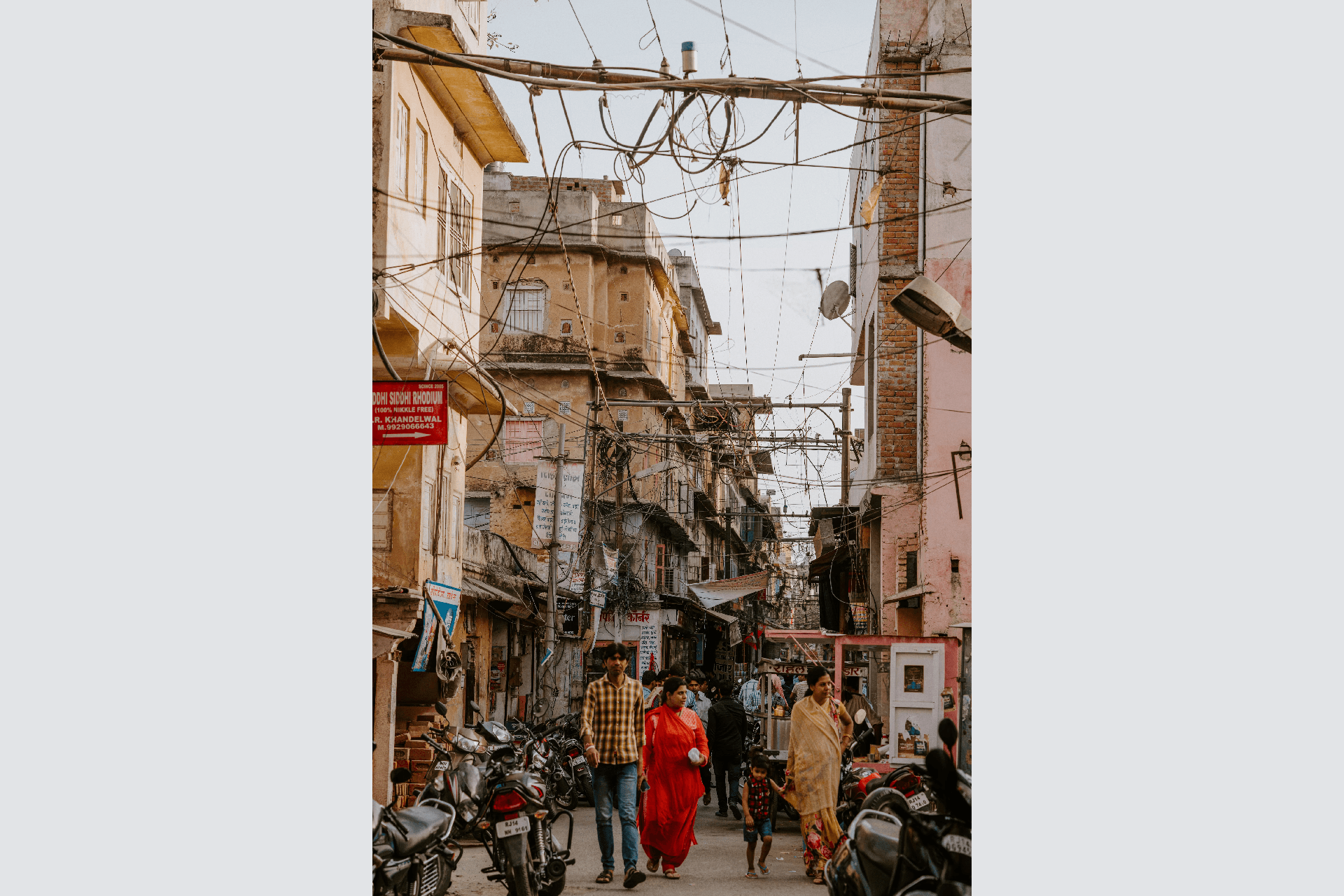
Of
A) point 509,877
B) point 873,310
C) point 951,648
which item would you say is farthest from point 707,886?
point 873,310

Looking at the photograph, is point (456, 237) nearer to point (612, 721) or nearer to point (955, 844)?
point (612, 721)

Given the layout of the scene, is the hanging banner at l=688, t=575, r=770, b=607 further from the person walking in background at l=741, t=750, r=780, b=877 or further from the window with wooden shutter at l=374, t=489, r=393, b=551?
the person walking in background at l=741, t=750, r=780, b=877

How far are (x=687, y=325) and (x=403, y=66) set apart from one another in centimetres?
278

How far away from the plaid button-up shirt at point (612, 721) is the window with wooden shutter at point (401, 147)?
3.07m

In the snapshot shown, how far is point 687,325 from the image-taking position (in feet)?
28.7

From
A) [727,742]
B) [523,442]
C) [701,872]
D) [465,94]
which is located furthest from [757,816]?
[523,442]

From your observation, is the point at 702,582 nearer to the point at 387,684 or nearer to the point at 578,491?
the point at 578,491

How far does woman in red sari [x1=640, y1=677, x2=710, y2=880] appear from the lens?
6.84 metres

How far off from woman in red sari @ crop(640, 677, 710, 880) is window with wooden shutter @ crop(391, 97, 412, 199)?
3.33 m

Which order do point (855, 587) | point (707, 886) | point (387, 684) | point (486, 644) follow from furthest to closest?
point (855, 587) < point (486, 644) < point (387, 684) < point (707, 886)

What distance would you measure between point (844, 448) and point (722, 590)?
2.07 meters

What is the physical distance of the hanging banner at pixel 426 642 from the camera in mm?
8891

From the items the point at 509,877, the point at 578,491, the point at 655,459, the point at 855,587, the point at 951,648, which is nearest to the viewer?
the point at 509,877

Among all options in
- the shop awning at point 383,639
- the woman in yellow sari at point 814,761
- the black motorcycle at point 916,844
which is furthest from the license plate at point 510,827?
the shop awning at point 383,639
